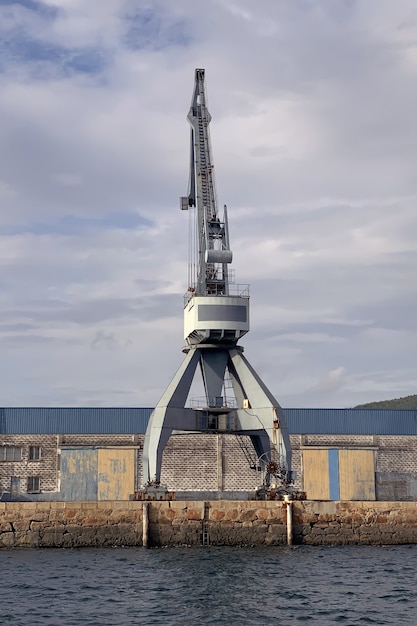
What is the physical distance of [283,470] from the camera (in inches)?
1442

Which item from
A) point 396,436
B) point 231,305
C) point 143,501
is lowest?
point 143,501

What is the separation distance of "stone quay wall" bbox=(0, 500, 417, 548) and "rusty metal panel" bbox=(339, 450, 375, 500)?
16337 mm

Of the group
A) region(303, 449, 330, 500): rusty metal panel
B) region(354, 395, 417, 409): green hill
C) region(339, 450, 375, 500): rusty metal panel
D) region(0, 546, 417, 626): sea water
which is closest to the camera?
region(0, 546, 417, 626): sea water

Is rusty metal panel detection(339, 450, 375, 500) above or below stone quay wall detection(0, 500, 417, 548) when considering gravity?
above

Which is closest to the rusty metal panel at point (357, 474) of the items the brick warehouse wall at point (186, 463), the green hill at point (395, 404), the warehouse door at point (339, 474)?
the warehouse door at point (339, 474)

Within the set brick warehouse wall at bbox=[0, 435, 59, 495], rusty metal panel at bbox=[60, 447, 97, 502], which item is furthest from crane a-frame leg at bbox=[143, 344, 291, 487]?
brick warehouse wall at bbox=[0, 435, 59, 495]

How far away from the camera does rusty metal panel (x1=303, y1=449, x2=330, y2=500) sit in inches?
1960

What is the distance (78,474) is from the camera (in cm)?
4906

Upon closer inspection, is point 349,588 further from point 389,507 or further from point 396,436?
point 396,436

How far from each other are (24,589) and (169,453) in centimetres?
2493

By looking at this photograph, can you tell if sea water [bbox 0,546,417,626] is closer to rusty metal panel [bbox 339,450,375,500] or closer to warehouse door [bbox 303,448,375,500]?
warehouse door [bbox 303,448,375,500]

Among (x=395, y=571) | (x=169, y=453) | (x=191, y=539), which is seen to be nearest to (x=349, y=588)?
(x=395, y=571)

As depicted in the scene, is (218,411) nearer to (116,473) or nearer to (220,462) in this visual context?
(220,462)

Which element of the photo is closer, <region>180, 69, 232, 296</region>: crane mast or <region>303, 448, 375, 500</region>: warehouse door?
<region>180, 69, 232, 296</region>: crane mast
